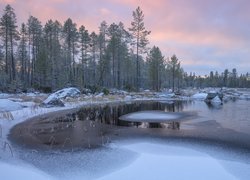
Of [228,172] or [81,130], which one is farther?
[81,130]

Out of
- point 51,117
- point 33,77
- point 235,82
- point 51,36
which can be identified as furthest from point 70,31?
point 235,82

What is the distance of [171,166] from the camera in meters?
8.25

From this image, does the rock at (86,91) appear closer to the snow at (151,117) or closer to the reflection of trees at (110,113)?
the reflection of trees at (110,113)

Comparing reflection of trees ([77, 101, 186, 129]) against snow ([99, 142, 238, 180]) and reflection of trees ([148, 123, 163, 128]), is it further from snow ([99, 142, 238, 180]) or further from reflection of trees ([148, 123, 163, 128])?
snow ([99, 142, 238, 180])

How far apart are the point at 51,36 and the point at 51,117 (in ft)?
139

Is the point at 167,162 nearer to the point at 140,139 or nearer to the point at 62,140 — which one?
the point at 140,139

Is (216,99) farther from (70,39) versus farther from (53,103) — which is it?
(70,39)

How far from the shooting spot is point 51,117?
20.0 m

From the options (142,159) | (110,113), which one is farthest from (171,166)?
(110,113)

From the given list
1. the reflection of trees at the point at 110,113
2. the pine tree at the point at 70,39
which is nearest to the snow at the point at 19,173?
the reflection of trees at the point at 110,113

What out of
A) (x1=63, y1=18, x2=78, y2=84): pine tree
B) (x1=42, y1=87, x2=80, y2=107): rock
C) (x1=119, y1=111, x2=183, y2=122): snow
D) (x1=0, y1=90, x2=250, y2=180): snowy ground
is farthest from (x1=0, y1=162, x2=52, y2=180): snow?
(x1=63, y1=18, x2=78, y2=84): pine tree

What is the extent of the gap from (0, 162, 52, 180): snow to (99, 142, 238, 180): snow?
1866 millimetres

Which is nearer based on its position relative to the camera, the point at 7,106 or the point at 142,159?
the point at 142,159

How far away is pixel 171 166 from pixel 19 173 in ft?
15.4
